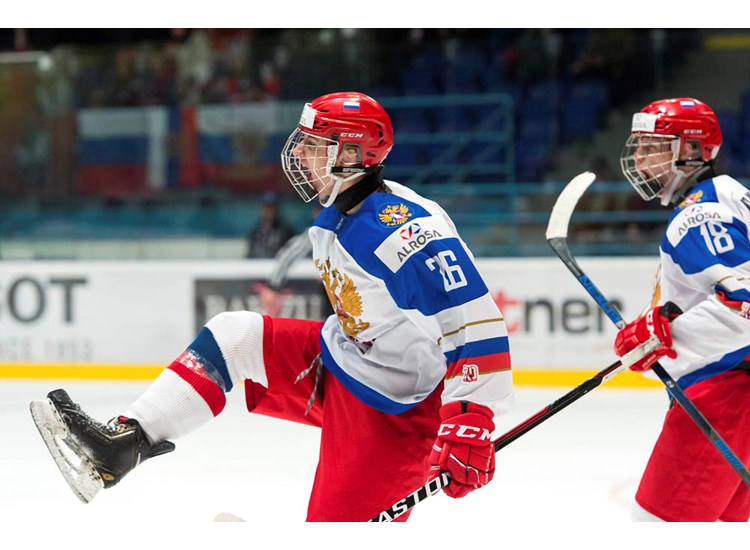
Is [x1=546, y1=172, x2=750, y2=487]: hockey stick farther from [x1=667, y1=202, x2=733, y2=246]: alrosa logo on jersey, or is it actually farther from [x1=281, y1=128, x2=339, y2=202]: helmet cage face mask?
[x1=281, y1=128, x2=339, y2=202]: helmet cage face mask

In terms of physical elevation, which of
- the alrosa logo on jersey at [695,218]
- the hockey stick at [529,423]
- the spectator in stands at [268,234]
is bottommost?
the spectator in stands at [268,234]

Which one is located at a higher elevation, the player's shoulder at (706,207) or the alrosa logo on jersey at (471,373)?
the player's shoulder at (706,207)

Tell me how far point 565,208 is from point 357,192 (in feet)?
2.75

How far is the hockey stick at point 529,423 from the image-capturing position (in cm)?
207

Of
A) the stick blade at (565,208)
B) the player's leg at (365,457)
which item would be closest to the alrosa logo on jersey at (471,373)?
the player's leg at (365,457)

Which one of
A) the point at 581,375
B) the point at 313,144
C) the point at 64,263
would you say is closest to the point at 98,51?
the point at 64,263

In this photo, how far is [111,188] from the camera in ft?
23.4

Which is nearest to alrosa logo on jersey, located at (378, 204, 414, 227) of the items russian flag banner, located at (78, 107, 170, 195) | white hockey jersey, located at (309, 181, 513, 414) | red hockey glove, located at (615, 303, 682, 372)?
white hockey jersey, located at (309, 181, 513, 414)

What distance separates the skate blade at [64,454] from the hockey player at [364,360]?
0.03ft

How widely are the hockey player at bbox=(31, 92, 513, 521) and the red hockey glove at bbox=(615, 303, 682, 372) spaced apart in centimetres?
44

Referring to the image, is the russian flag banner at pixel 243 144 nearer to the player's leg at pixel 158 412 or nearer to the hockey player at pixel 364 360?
the hockey player at pixel 364 360

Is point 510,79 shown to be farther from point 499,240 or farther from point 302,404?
point 302,404

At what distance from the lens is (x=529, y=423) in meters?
2.39

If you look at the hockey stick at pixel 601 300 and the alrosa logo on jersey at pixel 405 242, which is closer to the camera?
the alrosa logo on jersey at pixel 405 242
